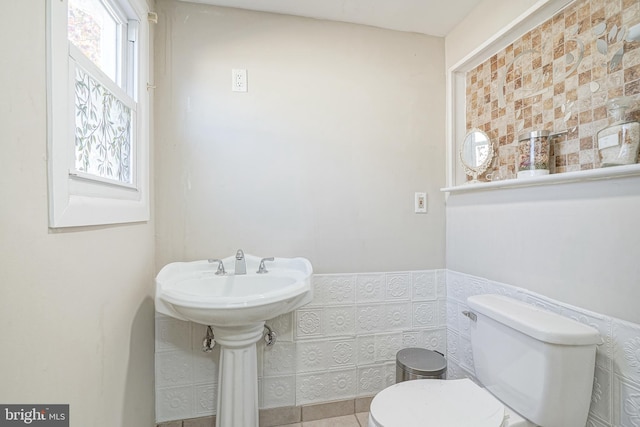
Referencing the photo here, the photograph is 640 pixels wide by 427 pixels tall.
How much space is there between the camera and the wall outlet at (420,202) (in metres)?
1.65

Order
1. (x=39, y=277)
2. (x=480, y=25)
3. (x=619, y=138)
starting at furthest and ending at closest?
1. (x=480, y=25)
2. (x=619, y=138)
3. (x=39, y=277)

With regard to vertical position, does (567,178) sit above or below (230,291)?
above

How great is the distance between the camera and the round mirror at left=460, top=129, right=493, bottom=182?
4.77 feet

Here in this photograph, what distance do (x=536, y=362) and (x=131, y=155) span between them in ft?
5.60

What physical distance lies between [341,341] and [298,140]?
112cm

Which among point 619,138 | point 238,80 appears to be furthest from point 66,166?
point 619,138

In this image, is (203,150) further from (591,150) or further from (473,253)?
(591,150)

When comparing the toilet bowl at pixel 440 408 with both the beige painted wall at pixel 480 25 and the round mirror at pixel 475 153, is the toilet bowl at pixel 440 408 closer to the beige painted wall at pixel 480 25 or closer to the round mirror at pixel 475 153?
the round mirror at pixel 475 153

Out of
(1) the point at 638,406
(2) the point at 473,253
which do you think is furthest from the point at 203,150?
(1) the point at 638,406

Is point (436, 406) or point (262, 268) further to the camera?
point (262, 268)

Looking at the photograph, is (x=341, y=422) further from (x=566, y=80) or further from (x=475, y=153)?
(x=566, y=80)

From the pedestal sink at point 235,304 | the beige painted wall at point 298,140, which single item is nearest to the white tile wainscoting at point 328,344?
the beige painted wall at point 298,140

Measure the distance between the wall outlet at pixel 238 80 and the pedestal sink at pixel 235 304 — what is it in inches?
34.0

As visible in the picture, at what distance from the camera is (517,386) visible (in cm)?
97
